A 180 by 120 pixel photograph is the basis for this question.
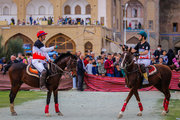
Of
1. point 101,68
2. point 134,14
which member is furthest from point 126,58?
point 134,14

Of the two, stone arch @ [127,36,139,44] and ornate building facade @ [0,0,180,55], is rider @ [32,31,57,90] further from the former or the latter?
stone arch @ [127,36,139,44]

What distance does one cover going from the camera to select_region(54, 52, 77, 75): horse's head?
10.9 m

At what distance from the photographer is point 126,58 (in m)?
10.4

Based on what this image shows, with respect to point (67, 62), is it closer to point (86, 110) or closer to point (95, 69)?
point (86, 110)

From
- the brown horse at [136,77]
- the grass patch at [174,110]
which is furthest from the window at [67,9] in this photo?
the brown horse at [136,77]

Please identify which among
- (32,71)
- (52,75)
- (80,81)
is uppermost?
(32,71)

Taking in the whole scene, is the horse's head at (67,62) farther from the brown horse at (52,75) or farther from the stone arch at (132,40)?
the stone arch at (132,40)

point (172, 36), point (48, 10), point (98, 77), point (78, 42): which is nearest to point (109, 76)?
point (98, 77)

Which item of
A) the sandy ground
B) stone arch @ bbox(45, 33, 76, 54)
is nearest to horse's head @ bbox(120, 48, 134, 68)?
the sandy ground

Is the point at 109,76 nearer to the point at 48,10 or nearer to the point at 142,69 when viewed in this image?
the point at 142,69

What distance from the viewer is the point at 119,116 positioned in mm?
10047

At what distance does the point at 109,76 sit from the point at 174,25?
49.2 metres

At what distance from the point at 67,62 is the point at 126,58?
192 centimetres

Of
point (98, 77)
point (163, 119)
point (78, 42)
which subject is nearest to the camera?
point (163, 119)
